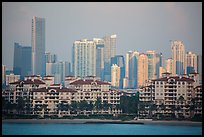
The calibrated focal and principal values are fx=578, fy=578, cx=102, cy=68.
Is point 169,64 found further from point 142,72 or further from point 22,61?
point 22,61

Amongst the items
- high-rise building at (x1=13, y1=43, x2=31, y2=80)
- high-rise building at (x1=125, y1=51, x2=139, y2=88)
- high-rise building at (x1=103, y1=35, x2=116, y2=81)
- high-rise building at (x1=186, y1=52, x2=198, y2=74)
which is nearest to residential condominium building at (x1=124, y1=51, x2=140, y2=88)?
high-rise building at (x1=125, y1=51, x2=139, y2=88)

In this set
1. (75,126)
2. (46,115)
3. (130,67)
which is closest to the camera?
(75,126)

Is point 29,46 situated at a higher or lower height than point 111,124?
higher

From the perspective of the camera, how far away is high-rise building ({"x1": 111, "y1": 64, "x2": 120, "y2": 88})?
37.5 ft

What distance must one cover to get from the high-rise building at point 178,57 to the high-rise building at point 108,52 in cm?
105

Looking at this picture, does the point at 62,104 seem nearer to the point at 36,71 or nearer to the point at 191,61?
the point at 36,71

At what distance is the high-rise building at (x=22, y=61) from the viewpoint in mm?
10016

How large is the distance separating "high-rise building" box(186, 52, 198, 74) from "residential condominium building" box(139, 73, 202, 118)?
0.15m

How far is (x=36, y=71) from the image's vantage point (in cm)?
1120

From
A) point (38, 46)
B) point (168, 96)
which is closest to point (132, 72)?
point (168, 96)

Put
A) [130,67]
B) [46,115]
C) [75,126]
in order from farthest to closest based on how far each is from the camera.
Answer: [130,67], [46,115], [75,126]

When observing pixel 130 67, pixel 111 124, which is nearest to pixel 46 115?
pixel 111 124

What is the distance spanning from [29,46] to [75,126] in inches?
66.5

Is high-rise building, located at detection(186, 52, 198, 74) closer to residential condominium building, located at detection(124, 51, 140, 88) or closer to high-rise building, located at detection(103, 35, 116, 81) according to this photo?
residential condominium building, located at detection(124, 51, 140, 88)
